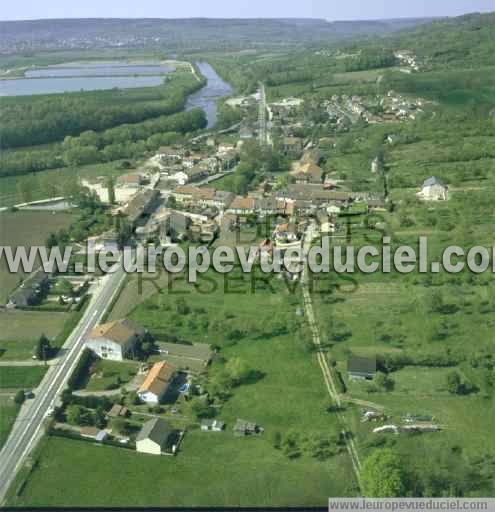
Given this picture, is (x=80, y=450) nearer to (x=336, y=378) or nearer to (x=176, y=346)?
(x=176, y=346)

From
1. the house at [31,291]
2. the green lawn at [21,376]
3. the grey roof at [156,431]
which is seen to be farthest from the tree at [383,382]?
the house at [31,291]

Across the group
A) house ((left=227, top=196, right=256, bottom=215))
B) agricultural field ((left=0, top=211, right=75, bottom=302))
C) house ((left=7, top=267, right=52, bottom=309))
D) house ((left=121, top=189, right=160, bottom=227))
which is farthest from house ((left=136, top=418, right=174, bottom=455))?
house ((left=227, top=196, right=256, bottom=215))

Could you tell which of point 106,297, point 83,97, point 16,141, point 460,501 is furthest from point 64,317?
point 83,97

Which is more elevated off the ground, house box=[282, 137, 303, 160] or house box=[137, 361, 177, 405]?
house box=[282, 137, 303, 160]

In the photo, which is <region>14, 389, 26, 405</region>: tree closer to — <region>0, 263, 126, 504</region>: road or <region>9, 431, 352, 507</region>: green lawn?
<region>0, 263, 126, 504</region>: road

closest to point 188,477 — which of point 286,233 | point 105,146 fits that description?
point 286,233

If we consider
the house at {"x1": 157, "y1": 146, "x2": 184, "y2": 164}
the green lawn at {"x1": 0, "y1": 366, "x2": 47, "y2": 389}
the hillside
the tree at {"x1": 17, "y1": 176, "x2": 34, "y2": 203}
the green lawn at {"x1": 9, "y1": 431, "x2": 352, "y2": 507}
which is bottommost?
the green lawn at {"x1": 9, "y1": 431, "x2": 352, "y2": 507}
